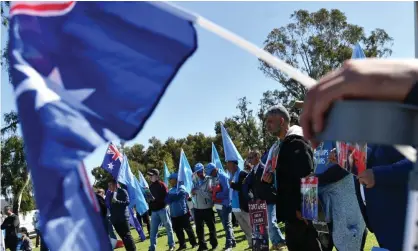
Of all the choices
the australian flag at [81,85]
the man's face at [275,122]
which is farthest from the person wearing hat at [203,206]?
the australian flag at [81,85]

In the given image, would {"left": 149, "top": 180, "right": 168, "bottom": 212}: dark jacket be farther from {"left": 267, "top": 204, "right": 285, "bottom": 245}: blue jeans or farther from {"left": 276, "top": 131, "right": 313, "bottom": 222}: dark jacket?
{"left": 276, "top": 131, "right": 313, "bottom": 222}: dark jacket

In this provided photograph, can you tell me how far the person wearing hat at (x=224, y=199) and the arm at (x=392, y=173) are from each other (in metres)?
7.57

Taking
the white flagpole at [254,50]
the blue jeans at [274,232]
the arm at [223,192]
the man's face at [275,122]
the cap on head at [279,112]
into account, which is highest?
the cap on head at [279,112]

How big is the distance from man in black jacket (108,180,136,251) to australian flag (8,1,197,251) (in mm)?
8320

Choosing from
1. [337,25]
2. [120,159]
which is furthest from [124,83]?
[337,25]

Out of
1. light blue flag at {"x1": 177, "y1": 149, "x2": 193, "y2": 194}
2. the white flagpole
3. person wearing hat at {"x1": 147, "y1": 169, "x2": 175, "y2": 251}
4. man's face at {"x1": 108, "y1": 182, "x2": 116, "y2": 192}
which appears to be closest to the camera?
the white flagpole

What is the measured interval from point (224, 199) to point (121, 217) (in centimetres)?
200

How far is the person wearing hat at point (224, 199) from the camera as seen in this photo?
9.99 metres

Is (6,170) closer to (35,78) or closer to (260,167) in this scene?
(260,167)

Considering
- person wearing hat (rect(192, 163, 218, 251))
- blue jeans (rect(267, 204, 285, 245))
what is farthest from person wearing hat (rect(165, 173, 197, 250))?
blue jeans (rect(267, 204, 285, 245))

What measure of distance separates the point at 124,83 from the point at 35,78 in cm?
32

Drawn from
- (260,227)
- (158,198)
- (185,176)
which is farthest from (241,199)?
(185,176)

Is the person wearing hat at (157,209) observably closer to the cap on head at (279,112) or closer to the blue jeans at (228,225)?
the blue jeans at (228,225)

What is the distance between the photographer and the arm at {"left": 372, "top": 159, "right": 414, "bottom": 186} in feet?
7.83
